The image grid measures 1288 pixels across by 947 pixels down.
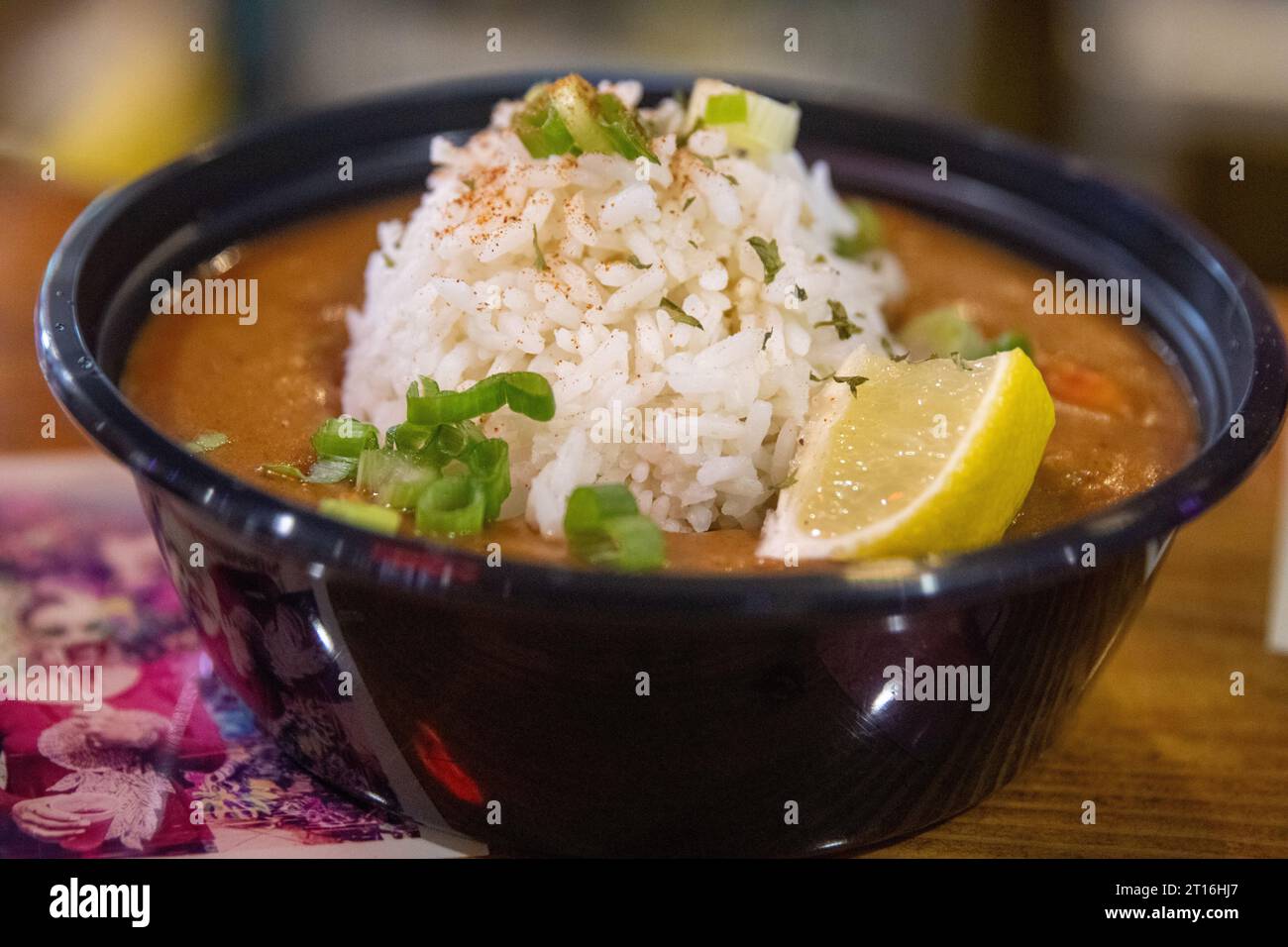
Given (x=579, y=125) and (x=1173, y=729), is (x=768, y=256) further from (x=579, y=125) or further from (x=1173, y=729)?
(x=1173, y=729)

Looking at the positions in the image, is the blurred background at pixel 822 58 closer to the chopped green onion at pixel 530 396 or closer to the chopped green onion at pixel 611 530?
the chopped green onion at pixel 530 396

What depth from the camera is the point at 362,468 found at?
1720 mm

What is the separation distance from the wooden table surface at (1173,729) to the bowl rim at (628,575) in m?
0.42

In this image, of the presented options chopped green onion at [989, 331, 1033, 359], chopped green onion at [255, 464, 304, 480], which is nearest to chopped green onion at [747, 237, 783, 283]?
chopped green onion at [989, 331, 1033, 359]

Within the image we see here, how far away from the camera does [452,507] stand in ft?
5.35

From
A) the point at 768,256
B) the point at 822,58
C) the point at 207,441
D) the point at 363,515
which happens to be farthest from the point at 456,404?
the point at 822,58

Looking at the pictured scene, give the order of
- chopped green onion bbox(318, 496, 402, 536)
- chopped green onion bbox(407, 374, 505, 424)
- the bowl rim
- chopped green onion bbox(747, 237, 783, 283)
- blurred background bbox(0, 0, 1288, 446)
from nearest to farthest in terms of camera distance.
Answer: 1. the bowl rim
2. chopped green onion bbox(318, 496, 402, 536)
3. chopped green onion bbox(407, 374, 505, 424)
4. chopped green onion bbox(747, 237, 783, 283)
5. blurred background bbox(0, 0, 1288, 446)

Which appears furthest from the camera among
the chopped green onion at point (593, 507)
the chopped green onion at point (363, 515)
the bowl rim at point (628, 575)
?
the chopped green onion at point (593, 507)

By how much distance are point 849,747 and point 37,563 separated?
1.44 meters

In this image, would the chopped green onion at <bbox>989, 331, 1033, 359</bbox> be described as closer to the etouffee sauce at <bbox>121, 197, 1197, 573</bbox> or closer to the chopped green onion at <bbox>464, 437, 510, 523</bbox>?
the etouffee sauce at <bbox>121, 197, 1197, 573</bbox>

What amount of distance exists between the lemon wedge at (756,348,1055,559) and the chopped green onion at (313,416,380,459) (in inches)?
22.0

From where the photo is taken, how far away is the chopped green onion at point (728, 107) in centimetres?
217

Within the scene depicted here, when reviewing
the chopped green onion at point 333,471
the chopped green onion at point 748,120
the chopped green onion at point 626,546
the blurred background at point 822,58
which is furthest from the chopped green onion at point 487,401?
the blurred background at point 822,58

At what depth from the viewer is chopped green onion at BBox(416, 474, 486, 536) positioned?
1.61m
